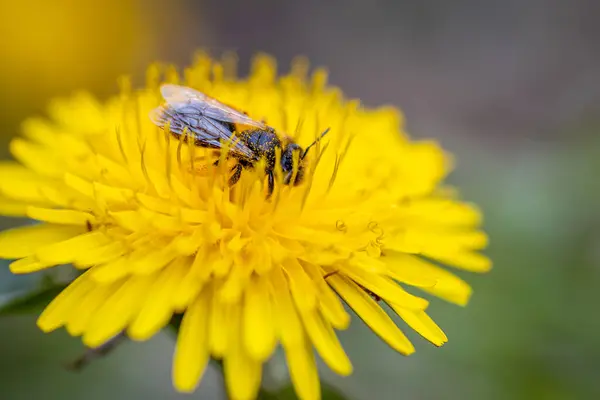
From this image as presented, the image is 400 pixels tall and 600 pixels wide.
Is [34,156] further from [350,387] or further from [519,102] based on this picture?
[519,102]

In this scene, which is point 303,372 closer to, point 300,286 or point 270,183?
point 300,286

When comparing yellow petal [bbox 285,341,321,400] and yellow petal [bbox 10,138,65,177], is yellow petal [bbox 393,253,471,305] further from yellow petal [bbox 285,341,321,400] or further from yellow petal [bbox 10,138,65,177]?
yellow petal [bbox 10,138,65,177]

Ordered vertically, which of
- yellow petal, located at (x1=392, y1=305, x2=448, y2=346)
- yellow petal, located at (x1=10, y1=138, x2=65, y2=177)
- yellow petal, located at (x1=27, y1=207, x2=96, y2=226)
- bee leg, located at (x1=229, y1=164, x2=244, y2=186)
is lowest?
yellow petal, located at (x1=27, y1=207, x2=96, y2=226)

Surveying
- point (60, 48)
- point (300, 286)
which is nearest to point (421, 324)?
point (300, 286)

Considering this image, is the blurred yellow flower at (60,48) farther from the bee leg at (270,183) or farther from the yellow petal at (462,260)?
the yellow petal at (462,260)

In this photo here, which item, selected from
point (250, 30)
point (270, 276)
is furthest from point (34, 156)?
point (250, 30)

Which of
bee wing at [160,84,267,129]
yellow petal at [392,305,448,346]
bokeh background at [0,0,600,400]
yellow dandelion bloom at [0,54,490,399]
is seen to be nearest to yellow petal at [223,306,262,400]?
yellow dandelion bloom at [0,54,490,399]

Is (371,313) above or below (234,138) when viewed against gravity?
below
